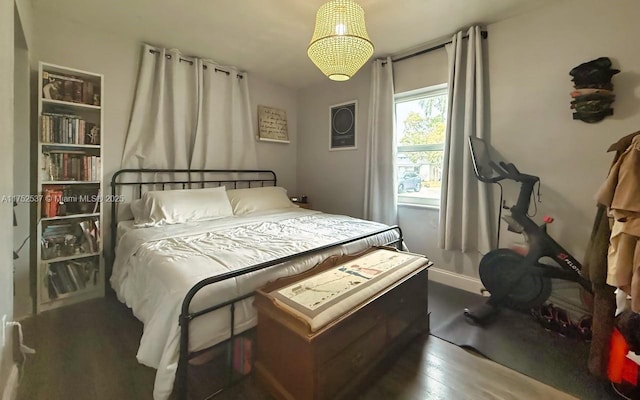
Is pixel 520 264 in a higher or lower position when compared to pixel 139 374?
higher

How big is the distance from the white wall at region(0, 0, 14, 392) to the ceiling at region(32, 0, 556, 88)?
4.08 ft

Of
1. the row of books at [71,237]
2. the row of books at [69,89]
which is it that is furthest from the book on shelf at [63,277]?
the row of books at [69,89]

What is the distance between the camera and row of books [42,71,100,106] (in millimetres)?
2168

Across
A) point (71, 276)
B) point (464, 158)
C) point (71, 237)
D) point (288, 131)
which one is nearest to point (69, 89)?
point (71, 237)

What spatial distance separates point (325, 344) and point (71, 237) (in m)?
2.40

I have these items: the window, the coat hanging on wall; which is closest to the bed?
the window

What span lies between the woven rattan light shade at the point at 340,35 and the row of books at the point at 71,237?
90.9 inches

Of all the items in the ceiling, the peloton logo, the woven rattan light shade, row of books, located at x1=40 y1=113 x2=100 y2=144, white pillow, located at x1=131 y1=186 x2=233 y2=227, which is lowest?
the peloton logo

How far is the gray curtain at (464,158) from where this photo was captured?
2.50 metres

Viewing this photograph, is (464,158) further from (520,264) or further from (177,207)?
(177,207)

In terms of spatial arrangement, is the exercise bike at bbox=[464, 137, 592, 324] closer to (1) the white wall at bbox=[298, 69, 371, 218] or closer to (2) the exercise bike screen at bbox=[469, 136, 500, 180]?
(2) the exercise bike screen at bbox=[469, 136, 500, 180]

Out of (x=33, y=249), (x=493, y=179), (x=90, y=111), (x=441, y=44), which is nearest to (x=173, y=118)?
(x=90, y=111)

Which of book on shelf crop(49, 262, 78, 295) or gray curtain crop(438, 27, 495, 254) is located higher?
gray curtain crop(438, 27, 495, 254)

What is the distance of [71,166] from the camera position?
230cm
